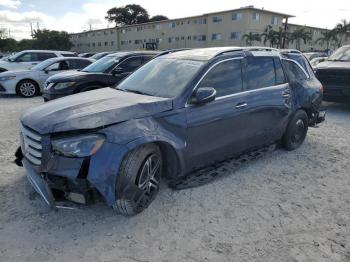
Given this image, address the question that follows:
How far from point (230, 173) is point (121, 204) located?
1890 mm

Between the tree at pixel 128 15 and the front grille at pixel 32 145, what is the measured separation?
273 ft

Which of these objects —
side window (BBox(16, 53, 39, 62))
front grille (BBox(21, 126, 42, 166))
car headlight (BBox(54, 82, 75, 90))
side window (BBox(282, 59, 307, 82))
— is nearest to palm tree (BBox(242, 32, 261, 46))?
side window (BBox(16, 53, 39, 62))

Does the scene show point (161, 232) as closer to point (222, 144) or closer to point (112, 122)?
point (112, 122)

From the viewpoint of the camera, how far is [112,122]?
306 cm

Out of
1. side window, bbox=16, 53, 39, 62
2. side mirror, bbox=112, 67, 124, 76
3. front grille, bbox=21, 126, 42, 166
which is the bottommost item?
front grille, bbox=21, 126, 42, 166

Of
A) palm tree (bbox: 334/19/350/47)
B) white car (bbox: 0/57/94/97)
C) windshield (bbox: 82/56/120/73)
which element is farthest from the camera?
palm tree (bbox: 334/19/350/47)

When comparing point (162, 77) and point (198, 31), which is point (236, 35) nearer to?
point (198, 31)

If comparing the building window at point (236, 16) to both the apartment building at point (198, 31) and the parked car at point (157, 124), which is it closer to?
the apartment building at point (198, 31)

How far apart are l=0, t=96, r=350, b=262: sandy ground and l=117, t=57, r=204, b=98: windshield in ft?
4.22

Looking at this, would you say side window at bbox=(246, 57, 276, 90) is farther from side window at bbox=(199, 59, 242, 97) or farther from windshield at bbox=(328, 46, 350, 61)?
windshield at bbox=(328, 46, 350, 61)

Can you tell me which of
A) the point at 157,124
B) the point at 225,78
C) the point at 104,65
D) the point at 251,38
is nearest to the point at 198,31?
the point at 251,38

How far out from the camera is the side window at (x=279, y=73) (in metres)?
4.99

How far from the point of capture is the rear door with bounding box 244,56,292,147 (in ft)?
14.6

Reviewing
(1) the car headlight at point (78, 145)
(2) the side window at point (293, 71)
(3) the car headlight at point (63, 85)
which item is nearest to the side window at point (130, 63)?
(3) the car headlight at point (63, 85)
